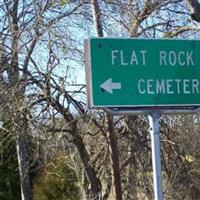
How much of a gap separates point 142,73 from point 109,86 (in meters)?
0.22

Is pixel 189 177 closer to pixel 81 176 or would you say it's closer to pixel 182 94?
pixel 81 176

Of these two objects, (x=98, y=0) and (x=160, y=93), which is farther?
(x=98, y=0)

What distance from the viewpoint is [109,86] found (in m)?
3.65

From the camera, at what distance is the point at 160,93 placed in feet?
12.2

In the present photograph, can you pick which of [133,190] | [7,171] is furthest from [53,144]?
[7,171]

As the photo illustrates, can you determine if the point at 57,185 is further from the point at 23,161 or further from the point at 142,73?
the point at 142,73

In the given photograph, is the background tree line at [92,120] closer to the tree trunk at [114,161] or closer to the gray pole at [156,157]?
the tree trunk at [114,161]

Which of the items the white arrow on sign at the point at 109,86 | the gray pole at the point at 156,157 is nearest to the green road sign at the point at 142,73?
the white arrow on sign at the point at 109,86

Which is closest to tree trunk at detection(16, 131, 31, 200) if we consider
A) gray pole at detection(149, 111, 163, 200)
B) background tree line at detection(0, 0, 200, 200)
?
background tree line at detection(0, 0, 200, 200)

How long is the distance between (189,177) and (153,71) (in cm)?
569

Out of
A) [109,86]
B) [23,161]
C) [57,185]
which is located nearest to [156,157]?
[109,86]

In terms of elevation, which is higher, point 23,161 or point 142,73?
point 142,73

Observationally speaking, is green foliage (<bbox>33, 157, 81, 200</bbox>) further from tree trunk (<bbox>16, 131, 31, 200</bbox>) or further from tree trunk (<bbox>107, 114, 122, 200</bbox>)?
tree trunk (<bbox>107, 114, 122, 200</bbox>)

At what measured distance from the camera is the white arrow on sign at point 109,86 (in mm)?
3635
